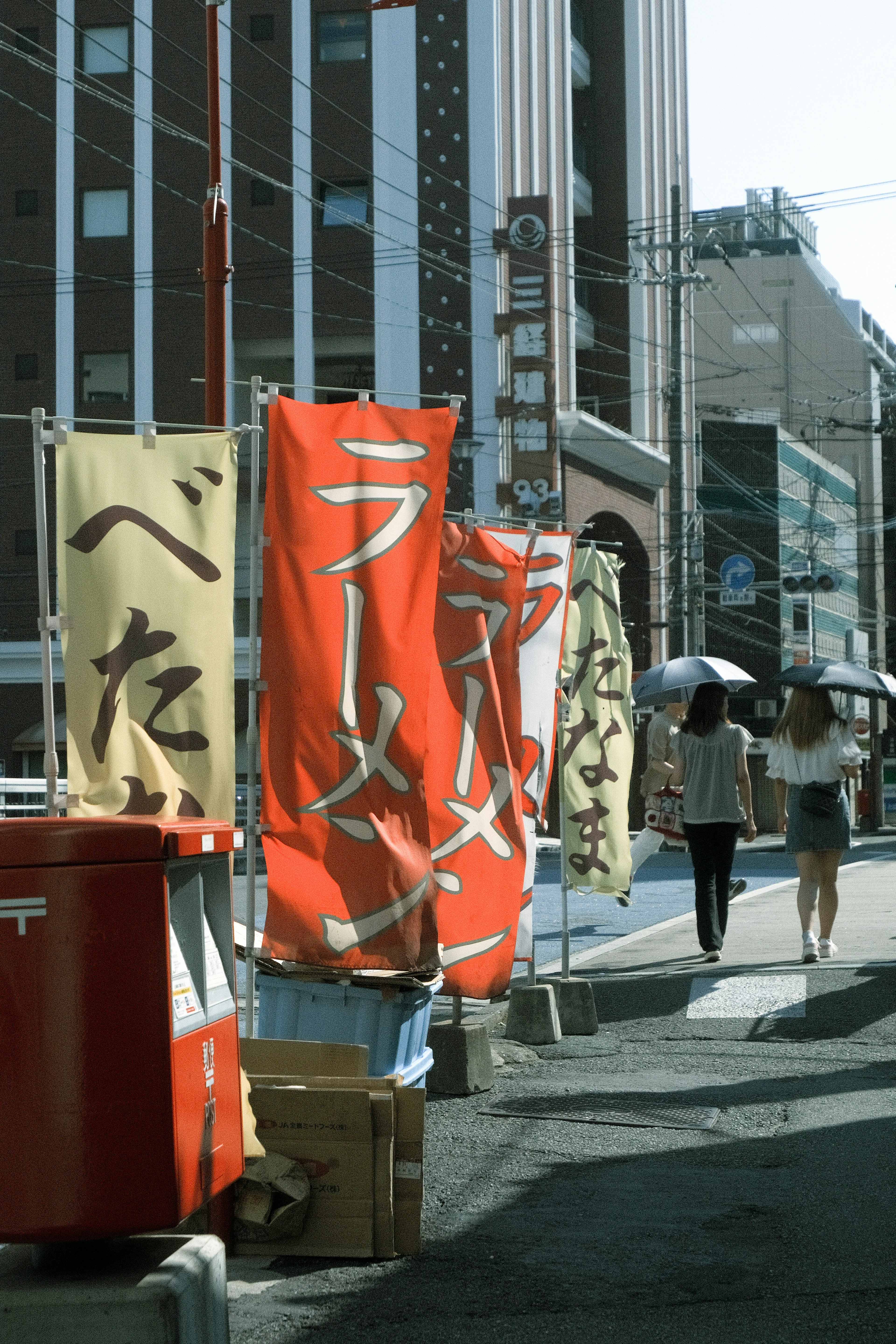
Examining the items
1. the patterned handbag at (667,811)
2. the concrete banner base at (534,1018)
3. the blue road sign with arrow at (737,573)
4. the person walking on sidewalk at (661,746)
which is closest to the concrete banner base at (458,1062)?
the concrete banner base at (534,1018)

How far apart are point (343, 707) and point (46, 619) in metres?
1.11

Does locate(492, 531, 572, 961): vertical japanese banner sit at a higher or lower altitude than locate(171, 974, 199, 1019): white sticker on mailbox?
higher

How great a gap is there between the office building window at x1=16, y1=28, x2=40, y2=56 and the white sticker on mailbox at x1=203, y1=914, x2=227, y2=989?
1436 inches

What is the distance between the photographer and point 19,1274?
3586 mm

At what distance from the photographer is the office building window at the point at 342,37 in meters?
36.3

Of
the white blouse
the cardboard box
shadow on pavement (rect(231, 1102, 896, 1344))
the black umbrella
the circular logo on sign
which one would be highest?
the circular logo on sign

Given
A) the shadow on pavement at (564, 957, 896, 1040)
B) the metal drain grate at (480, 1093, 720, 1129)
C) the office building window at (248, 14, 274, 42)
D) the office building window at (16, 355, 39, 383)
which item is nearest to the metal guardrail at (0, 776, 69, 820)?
the shadow on pavement at (564, 957, 896, 1040)

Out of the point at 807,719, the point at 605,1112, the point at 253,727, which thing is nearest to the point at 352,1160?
the point at 253,727

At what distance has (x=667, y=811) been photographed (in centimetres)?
1351

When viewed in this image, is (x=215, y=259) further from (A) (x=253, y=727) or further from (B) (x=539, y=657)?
(A) (x=253, y=727)

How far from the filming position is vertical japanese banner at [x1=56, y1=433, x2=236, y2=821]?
19.2ft

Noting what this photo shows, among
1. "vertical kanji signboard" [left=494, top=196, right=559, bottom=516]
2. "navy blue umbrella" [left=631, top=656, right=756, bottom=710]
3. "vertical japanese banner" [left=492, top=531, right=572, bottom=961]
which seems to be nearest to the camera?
"vertical japanese banner" [left=492, top=531, right=572, bottom=961]

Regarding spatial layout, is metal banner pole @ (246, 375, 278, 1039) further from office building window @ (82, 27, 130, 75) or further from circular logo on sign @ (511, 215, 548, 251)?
office building window @ (82, 27, 130, 75)

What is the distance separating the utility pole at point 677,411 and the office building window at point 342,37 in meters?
7.49
